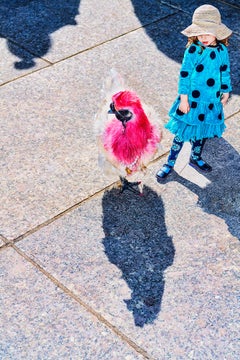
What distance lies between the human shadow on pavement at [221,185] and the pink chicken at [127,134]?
0.79 m

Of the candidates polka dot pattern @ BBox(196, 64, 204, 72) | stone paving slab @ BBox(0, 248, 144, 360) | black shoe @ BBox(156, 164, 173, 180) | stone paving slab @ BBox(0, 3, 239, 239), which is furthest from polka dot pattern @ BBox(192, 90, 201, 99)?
stone paving slab @ BBox(0, 248, 144, 360)

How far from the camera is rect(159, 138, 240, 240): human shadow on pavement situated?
546 centimetres

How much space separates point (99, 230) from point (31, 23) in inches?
164

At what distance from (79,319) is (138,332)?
436mm

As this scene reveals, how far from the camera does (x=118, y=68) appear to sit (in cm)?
741

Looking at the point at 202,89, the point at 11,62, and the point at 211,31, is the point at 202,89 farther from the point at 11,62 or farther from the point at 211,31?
the point at 11,62

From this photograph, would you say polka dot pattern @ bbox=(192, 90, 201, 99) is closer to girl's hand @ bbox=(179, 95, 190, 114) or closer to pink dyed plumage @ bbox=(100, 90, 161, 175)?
girl's hand @ bbox=(179, 95, 190, 114)

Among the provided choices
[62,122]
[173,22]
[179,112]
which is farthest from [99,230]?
[173,22]

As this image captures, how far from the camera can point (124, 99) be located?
196 inches

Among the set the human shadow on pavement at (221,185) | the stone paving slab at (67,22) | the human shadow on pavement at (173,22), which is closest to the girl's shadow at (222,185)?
the human shadow on pavement at (221,185)

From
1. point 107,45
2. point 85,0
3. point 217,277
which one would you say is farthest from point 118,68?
point 217,277

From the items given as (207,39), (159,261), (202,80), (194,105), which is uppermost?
(207,39)

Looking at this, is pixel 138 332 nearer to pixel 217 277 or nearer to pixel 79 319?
pixel 79 319

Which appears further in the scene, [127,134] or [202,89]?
[202,89]
